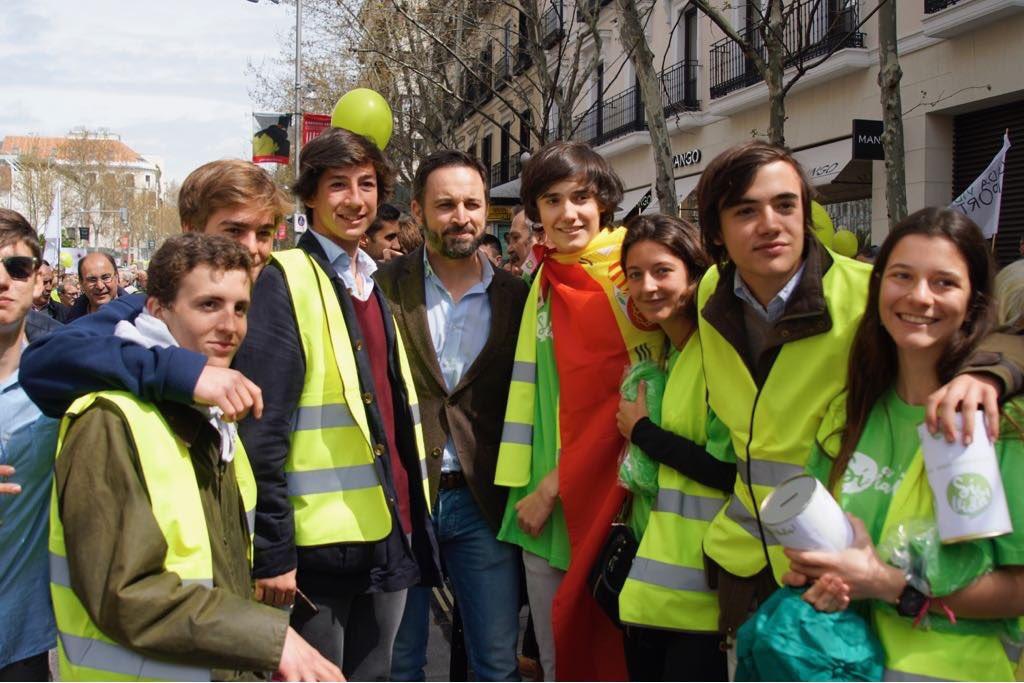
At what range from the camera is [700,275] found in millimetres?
3088

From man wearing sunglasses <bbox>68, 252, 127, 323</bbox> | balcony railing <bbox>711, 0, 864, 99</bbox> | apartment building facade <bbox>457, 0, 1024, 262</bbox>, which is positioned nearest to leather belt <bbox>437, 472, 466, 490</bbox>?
apartment building facade <bbox>457, 0, 1024, 262</bbox>

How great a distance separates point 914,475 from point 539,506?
1488 millimetres

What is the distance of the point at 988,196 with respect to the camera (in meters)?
6.17

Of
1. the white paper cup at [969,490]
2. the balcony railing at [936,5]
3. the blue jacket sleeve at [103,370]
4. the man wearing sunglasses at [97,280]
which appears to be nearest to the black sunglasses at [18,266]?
the blue jacket sleeve at [103,370]

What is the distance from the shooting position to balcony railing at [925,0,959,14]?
12227mm

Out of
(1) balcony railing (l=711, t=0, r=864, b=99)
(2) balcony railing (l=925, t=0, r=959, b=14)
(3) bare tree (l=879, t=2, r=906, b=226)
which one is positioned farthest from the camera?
(1) balcony railing (l=711, t=0, r=864, b=99)

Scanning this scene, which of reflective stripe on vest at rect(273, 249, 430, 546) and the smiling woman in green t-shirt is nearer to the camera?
the smiling woman in green t-shirt

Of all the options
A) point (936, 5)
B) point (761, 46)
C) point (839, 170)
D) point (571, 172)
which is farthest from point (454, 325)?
point (761, 46)

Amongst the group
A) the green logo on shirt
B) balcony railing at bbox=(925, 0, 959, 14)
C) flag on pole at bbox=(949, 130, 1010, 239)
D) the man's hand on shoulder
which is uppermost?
balcony railing at bbox=(925, 0, 959, 14)

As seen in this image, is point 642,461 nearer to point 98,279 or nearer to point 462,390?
point 462,390

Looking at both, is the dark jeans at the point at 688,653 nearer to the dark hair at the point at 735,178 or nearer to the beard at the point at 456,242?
the dark hair at the point at 735,178

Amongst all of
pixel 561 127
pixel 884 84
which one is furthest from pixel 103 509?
pixel 561 127

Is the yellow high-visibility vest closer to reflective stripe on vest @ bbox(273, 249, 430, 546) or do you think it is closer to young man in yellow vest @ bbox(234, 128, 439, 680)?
young man in yellow vest @ bbox(234, 128, 439, 680)

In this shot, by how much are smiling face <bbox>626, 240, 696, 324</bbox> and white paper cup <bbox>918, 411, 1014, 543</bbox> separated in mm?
1186
